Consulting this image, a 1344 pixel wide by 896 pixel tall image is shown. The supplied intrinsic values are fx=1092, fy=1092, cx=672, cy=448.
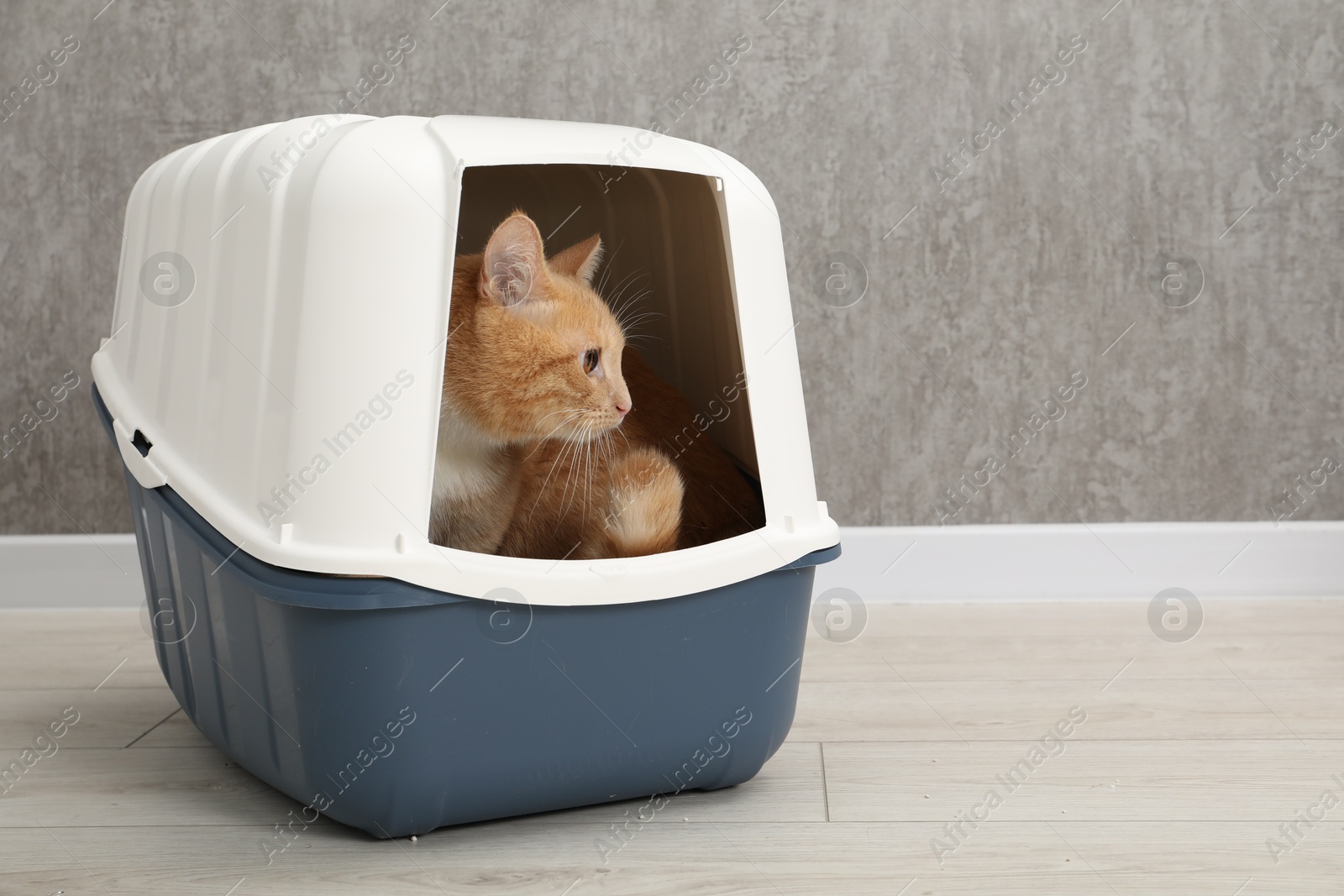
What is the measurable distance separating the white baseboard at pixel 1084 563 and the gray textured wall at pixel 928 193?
5cm

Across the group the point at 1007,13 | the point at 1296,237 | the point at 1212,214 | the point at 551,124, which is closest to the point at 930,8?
the point at 1007,13

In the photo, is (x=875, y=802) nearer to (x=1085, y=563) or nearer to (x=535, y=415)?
(x=535, y=415)

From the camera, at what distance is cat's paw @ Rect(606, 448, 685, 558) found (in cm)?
110

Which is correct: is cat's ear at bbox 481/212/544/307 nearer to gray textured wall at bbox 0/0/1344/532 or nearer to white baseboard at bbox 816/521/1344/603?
gray textured wall at bbox 0/0/1344/532

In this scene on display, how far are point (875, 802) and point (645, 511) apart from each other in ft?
1.33

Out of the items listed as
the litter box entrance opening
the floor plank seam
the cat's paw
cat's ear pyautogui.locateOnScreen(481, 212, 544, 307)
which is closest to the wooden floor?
the floor plank seam

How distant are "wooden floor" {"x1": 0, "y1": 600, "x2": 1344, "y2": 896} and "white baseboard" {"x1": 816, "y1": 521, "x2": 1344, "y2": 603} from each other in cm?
35

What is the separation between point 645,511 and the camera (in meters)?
1.10

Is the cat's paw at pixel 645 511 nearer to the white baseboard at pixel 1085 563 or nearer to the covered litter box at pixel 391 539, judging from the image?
the covered litter box at pixel 391 539

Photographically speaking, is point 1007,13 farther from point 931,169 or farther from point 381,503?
point 381,503

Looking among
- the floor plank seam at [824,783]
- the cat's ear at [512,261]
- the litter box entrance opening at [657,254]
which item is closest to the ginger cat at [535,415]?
the cat's ear at [512,261]

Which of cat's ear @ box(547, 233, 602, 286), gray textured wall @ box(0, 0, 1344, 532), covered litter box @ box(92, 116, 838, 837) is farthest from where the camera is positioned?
gray textured wall @ box(0, 0, 1344, 532)

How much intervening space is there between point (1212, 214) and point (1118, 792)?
1.28 metres

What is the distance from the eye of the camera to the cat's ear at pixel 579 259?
1.27 m
